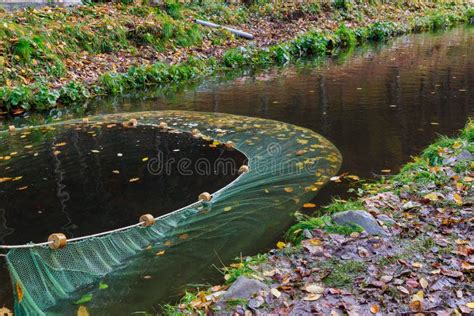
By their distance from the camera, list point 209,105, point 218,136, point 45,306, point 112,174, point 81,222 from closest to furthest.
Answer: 1. point 45,306
2. point 81,222
3. point 112,174
4. point 218,136
5. point 209,105

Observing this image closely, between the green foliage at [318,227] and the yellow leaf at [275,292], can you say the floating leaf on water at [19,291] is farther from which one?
the green foliage at [318,227]

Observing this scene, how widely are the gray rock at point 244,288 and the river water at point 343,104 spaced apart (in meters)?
0.66

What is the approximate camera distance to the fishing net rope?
3.98 meters

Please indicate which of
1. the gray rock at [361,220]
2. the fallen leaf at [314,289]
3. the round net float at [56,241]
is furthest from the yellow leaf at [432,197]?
the round net float at [56,241]

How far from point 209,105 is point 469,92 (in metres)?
6.05

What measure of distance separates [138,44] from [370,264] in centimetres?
1306

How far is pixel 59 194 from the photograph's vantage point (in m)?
6.70

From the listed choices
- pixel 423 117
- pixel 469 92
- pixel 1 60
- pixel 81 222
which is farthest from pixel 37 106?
pixel 469 92

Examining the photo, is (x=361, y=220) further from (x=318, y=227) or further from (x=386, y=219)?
(x=318, y=227)

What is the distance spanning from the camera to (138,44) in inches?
625

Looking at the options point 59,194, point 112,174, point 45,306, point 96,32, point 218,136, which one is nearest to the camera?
point 45,306

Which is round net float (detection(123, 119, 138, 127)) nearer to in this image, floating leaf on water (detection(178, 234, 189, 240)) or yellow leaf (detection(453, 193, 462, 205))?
floating leaf on water (detection(178, 234, 189, 240))

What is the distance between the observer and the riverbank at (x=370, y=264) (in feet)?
12.3

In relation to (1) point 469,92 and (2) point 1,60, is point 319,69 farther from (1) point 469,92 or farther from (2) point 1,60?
(2) point 1,60
